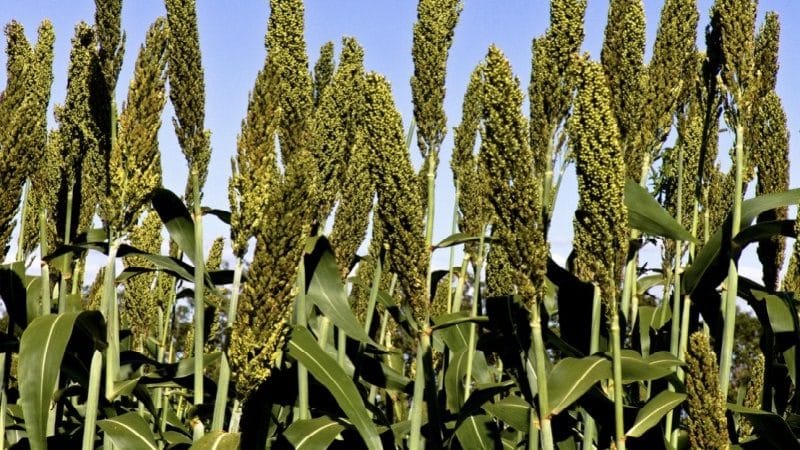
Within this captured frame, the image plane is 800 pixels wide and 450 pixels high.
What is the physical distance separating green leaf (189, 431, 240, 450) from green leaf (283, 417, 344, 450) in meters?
0.49

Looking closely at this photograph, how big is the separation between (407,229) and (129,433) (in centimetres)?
124

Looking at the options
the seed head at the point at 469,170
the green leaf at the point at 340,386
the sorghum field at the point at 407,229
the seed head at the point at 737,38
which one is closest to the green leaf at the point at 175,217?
the sorghum field at the point at 407,229

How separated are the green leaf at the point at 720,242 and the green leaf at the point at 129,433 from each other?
2161mm

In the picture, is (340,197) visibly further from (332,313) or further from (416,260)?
(416,260)

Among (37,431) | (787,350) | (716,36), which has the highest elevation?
(716,36)

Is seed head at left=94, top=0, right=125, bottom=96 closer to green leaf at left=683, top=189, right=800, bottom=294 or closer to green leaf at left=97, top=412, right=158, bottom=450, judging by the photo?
green leaf at left=97, top=412, right=158, bottom=450

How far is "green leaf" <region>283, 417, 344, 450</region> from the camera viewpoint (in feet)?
11.4

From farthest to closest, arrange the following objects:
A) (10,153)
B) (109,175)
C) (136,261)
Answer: (136,261)
(10,153)
(109,175)

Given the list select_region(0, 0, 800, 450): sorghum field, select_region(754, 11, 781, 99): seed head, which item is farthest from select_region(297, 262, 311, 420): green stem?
select_region(754, 11, 781, 99): seed head

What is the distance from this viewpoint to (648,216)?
3902 millimetres

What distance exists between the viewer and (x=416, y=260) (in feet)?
10.6

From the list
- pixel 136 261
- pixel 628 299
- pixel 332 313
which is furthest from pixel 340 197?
pixel 136 261

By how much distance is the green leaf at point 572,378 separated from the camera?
319 cm

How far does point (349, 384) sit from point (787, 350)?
6.20 feet
